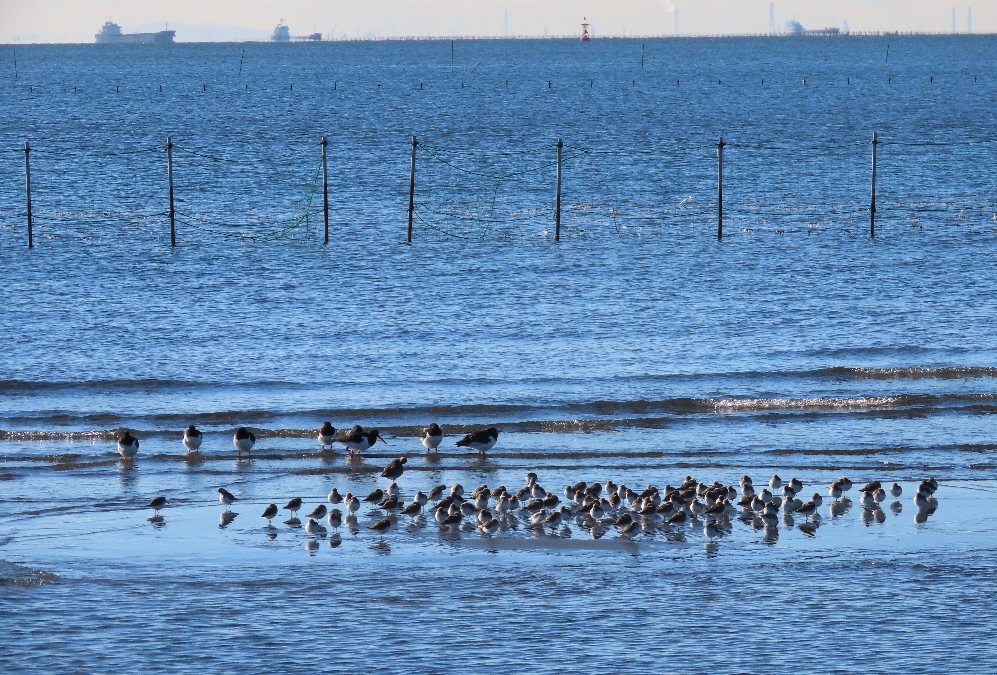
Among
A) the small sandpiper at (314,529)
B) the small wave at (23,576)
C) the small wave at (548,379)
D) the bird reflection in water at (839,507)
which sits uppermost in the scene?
the small wave at (548,379)

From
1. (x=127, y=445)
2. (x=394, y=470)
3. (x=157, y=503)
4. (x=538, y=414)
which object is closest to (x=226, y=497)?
(x=157, y=503)

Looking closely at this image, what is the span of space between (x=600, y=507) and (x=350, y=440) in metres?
5.14

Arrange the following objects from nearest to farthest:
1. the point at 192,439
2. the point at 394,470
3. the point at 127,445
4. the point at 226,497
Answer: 1. the point at 226,497
2. the point at 394,470
3. the point at 127,445
4. the point at 192,439

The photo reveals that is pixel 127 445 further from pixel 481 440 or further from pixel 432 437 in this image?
pixel 481 440

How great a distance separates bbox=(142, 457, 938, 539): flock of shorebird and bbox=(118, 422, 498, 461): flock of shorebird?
2.64 metres

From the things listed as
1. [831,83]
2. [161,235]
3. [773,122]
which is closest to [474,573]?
[161,235]

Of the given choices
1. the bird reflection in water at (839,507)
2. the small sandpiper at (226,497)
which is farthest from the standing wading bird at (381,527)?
the bird reflection in water at (839,507)

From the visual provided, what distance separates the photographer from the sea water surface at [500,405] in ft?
36.1

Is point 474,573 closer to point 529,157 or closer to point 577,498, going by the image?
point 577,498

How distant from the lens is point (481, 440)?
18.3 meters

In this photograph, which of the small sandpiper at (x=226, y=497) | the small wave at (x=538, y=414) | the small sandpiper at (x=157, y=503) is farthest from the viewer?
the small wave at (x=538, y=414)

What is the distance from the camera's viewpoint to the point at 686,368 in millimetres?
25406

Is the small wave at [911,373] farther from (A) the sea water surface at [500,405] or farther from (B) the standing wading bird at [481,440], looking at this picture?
(B) the standing wading bird at [481,440]

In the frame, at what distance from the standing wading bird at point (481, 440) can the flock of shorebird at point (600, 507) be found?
2.58m
